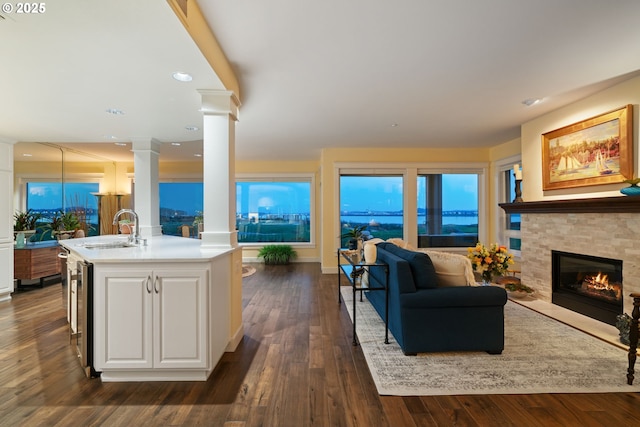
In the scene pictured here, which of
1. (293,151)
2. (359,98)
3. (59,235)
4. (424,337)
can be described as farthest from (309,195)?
(424,337)

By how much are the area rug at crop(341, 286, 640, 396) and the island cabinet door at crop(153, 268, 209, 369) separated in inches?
55.3

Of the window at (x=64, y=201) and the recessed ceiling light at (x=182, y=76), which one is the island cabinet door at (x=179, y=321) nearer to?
the recessed ceiling light at (x=182, y=76)

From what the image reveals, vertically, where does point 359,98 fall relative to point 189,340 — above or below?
above

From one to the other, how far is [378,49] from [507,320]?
3.31 meters

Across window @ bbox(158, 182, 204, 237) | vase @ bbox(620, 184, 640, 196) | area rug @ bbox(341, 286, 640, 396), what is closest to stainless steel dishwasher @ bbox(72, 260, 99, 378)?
area rug @ bbox(341, 286, 640, 396)

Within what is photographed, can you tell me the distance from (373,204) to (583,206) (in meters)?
3.83

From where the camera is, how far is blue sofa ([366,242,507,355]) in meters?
2.73

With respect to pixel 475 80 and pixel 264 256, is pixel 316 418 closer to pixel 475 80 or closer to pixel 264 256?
pixel 475 80

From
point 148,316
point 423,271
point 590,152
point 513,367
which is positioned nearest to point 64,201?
point 148,316

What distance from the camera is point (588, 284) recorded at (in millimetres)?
3906

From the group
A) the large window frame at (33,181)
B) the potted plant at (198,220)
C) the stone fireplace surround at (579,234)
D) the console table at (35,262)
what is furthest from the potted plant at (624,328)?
the large window frame at (33,181)

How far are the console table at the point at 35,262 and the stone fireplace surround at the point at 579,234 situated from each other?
302 inches

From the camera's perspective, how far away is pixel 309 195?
836cm

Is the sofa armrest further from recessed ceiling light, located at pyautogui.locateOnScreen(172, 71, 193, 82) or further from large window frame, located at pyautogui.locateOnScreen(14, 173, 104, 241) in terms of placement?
large window frame, located at pyautogui.locateOnScreen(14, 173, 104, 241)
